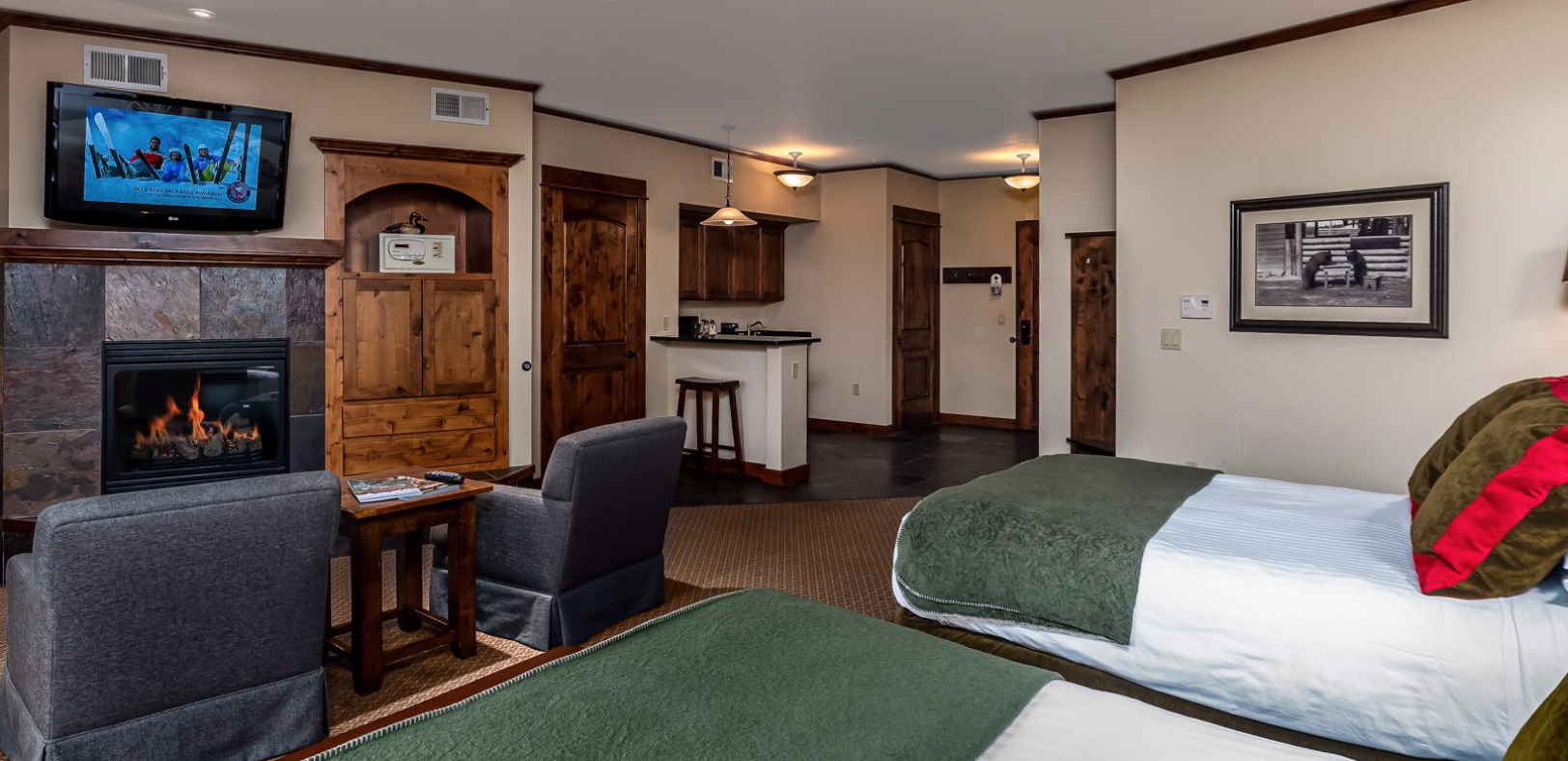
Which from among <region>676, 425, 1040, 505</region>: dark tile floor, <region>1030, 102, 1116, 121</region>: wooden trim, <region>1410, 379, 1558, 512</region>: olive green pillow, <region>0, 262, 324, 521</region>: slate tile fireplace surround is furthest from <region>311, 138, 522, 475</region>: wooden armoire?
<region>1410, 379, 1558, 512</region>: olive green pillow

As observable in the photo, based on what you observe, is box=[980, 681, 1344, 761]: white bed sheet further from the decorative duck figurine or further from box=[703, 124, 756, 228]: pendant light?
box=[703, 124, 756, 228]: pendant light

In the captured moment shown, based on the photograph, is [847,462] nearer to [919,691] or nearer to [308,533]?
[308,533]

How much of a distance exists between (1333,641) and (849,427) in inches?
267

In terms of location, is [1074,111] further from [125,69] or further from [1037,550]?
[125,69]

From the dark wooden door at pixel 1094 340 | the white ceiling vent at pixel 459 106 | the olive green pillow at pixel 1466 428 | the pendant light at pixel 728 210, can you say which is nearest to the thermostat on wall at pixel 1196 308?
the dark wooden door at pixel 1094 340

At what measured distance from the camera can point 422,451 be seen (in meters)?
5.25

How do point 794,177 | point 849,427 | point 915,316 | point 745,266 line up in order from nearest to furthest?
1. point 794,177
2. point 745,266
3. point 849,427
4. point 915,316

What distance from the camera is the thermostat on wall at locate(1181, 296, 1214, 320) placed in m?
4.79

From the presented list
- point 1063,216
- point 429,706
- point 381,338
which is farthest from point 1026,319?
point 429,706

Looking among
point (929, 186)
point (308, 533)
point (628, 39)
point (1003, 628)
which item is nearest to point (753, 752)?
point (1003, 628)

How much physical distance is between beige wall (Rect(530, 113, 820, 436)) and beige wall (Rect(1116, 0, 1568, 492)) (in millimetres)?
3561

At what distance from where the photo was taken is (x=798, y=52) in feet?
15.6

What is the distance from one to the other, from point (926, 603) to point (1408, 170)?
10.8 ft

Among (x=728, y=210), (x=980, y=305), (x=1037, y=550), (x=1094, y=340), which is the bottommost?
(x=1037, y=550)
